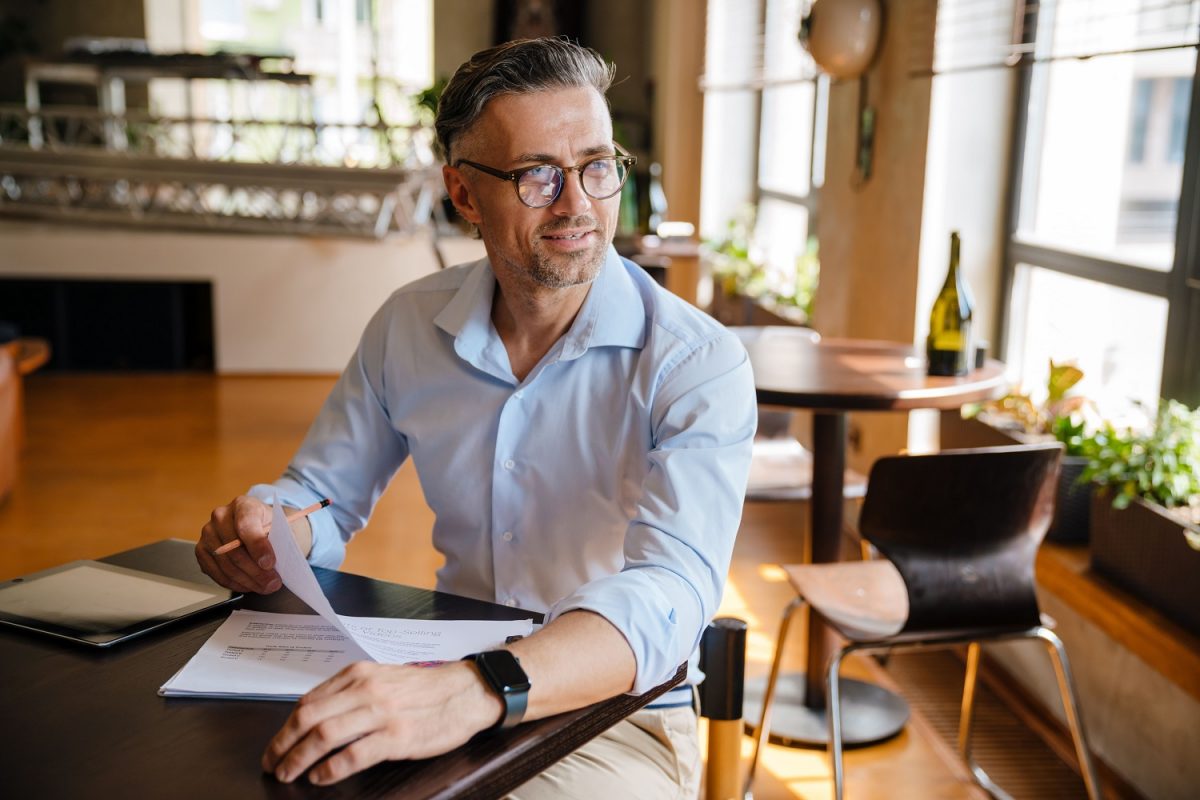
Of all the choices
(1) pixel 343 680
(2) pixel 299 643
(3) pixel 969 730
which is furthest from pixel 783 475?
(1) pixel 343 680

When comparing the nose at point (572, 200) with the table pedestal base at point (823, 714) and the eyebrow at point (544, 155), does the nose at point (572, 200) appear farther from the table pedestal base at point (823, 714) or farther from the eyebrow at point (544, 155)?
the table pedestal base at point (823, 714)

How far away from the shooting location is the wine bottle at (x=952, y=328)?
267 cm

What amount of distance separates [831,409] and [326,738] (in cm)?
165

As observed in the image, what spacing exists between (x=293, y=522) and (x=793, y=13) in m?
4.48

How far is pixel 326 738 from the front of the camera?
3.04 ft

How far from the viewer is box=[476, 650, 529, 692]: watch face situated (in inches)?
40.0

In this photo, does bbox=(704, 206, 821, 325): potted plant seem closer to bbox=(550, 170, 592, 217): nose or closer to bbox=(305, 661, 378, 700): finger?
bbox=(550, 170, 592, 217): nose

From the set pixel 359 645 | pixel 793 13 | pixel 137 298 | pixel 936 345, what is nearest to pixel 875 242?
pixel 936 345

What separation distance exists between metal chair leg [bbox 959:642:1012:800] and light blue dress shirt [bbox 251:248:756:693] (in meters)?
1.30

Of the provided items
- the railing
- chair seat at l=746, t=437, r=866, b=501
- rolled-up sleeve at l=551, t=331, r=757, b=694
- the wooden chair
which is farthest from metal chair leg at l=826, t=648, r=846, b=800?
the railing

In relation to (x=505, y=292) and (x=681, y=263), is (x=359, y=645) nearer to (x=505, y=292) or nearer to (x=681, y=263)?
(x=505, y=292)

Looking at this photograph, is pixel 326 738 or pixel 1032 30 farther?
pixel 1032 30

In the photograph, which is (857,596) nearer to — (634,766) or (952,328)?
(952,328)

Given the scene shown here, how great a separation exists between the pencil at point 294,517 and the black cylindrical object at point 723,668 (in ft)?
1.68
